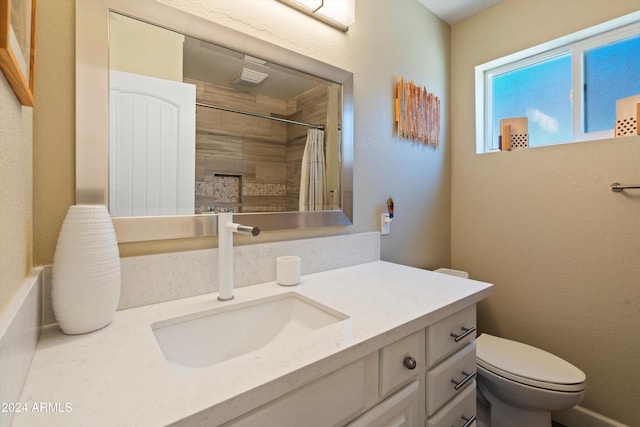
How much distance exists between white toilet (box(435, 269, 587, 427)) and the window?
1.15 meters

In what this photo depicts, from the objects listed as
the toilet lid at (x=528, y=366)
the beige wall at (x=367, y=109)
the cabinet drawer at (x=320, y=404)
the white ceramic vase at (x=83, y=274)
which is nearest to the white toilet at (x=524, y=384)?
the toilet lid at (x=528, y=366)

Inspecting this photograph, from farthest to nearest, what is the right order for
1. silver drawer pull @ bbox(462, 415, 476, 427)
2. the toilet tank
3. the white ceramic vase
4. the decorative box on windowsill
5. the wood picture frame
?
1. the toilet tank
2. the decorative box on windowsill
3. silver drawer pull @ bbox(462, 415, 476, 427)
4. the white ceramic vase
5. the wood picture frame

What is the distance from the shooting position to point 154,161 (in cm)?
86

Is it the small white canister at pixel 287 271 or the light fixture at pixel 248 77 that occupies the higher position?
the light fixture at pixel 248 77

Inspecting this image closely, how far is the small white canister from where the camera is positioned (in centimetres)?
101

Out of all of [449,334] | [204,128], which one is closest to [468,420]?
[449,334]

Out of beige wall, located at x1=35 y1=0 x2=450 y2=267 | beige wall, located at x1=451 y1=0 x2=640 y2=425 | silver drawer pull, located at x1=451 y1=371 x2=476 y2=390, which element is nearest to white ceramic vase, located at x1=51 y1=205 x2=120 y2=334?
beige wall, located at x1=35 y1=0 x2=450 y2=267

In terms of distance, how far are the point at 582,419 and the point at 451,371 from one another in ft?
3.87

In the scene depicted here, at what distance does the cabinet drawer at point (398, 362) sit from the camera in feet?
2.24

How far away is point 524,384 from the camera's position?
1.19 metres

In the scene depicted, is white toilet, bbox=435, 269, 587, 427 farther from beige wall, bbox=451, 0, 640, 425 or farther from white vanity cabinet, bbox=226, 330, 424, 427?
white vanity cabinet, bbox=226, 330, 424, 427

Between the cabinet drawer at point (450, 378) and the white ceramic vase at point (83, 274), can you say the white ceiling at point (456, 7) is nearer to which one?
the cabinet drawer at point (450, 378)

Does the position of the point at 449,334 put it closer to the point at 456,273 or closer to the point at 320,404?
the point at 320,404

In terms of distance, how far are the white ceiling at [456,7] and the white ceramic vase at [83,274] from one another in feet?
6.51
